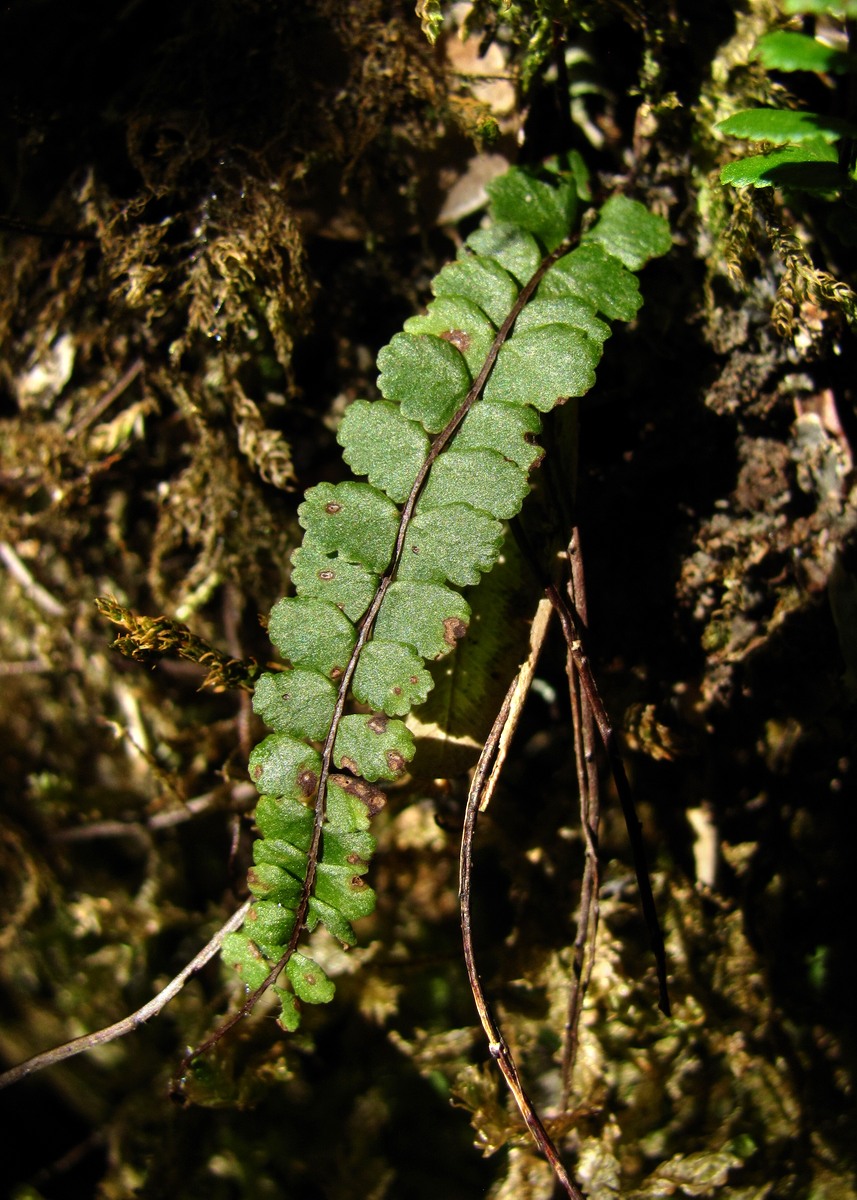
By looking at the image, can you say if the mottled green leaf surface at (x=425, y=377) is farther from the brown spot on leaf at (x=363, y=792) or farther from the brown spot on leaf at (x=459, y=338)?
the brown spot on leaf at (x=363, y=792)

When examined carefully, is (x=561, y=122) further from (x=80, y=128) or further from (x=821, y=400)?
(x=80, y=128)

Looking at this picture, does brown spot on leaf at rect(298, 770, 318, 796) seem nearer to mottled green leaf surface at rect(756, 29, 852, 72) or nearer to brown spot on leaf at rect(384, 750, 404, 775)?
brown spot on leaf at rect(384, 750, 404, 775)

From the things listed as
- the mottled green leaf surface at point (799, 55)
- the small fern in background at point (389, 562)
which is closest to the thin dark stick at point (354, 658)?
the small fern in background at point (389, 562)

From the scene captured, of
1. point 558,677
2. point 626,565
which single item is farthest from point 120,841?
point 626,565

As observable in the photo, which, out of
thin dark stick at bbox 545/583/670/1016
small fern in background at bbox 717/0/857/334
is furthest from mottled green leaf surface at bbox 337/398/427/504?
small fern in background at bbox 717/0/857/334

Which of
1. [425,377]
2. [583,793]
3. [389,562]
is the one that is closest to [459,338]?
[425,377]

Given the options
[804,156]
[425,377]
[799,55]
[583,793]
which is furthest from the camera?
[583,793]

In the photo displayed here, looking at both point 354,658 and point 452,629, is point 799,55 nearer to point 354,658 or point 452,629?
point 452,629
